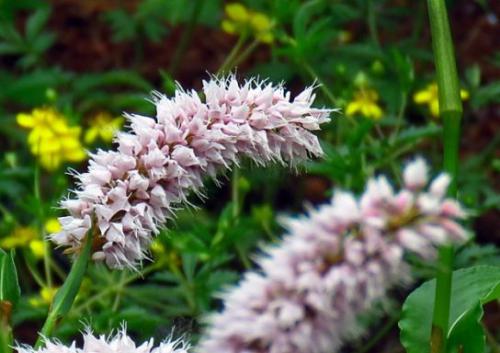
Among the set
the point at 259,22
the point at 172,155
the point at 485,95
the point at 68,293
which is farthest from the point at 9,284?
the point at 259,22

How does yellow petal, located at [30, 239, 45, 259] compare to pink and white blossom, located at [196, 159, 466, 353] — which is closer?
pink and white blossom, located at [196, 159, 466, 353]

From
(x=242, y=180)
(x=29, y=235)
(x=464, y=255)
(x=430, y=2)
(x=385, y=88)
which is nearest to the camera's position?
(x=430, y=2)

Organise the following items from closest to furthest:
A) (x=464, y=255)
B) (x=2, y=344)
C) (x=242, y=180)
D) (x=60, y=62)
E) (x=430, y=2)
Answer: (x=2, y=344)
(x=430, y=2)
(x=464, y=255)
(x=242, y=180)
(x=60, y=62)

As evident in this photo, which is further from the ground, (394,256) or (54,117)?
(54,117)

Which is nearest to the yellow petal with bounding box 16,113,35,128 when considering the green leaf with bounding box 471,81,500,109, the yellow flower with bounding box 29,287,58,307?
the yellow flower with bounding box 29,287,58,307

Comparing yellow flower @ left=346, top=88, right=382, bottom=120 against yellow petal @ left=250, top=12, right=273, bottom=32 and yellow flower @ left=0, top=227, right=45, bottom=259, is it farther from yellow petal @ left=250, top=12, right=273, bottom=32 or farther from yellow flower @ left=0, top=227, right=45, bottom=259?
yellow flower @ left=0, top=227, right=45, bottom=259

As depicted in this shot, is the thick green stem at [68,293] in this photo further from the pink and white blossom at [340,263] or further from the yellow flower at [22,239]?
the yellow flower at [22,239]

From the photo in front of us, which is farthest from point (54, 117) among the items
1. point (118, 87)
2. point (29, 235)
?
point (118, 87)

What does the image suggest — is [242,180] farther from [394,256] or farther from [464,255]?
[394,256]
